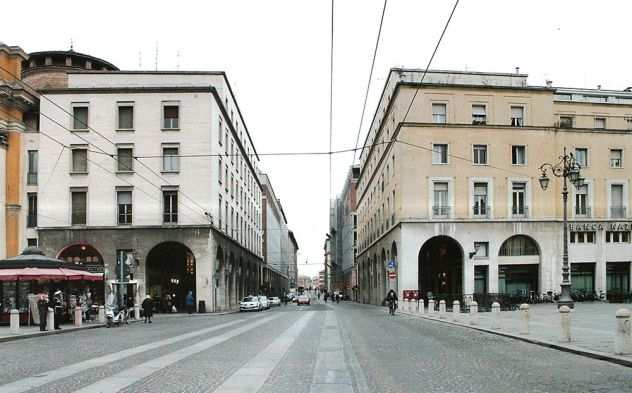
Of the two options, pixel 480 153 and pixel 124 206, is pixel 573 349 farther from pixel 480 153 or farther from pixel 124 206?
pixel 124 206

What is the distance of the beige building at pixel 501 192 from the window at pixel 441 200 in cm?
8

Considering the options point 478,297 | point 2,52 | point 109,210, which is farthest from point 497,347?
point 2,52

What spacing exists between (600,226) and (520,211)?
21.1 ft

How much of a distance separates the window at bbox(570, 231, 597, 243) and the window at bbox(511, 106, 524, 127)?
9.44 m

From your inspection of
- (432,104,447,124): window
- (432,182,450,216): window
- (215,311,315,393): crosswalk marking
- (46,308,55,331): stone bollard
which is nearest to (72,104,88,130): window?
(46,308,55,331): stone bollard

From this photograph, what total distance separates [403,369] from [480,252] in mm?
36195

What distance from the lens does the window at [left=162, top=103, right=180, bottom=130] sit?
45.7 metres

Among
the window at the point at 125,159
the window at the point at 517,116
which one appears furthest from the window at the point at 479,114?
the window at the point at 125,159

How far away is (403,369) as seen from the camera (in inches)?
442

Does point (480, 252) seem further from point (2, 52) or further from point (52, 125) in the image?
point (2, 52)

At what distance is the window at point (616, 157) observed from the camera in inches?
1922

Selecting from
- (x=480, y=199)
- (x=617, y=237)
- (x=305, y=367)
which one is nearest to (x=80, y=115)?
(x=480, y=199)

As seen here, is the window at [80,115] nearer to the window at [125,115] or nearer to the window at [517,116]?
the window at [125,115]

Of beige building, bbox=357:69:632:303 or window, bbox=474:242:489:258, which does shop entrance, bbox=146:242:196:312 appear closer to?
beige building, bbox=357:69:632:303
